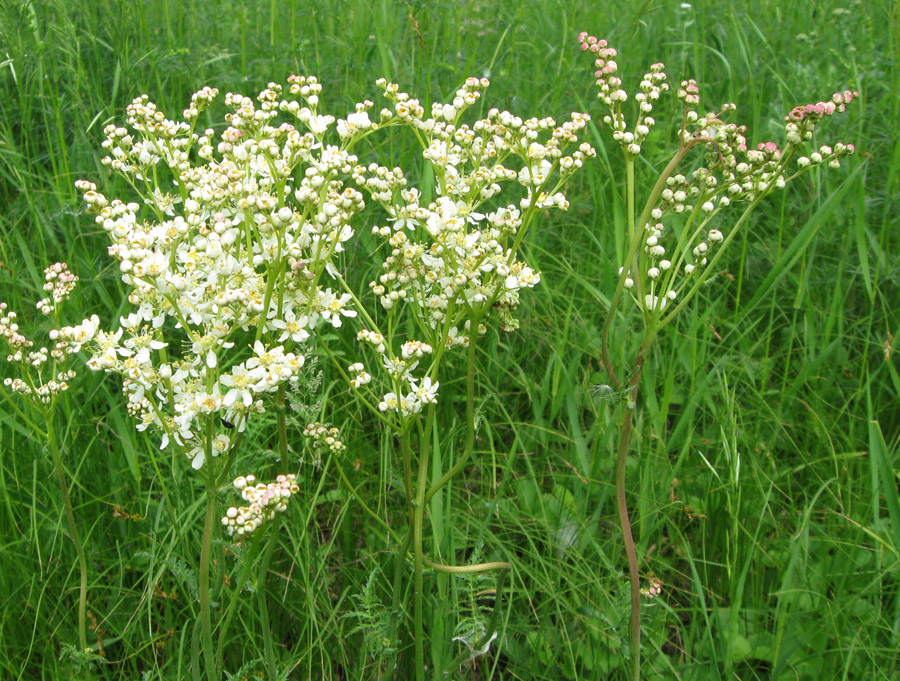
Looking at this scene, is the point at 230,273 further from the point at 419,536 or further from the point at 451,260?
the point at 419,536

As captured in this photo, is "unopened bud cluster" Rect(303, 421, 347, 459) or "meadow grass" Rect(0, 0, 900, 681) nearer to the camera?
"unopened bud cluster" Rect(303, 421, 347, 459)

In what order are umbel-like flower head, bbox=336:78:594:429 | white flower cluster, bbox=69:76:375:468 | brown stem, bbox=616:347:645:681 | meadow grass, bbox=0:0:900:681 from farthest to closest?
meadow grass, bbox=0:0:900:681, brown stem, bbox=616:347:645:681, umbel-like flower head, bbox=336:78:594:429, white flower cluster, bbox=69:76:375:468

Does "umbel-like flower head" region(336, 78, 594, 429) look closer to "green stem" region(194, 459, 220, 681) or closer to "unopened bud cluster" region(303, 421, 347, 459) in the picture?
"unopened bud cluster" region(303, 421, 347, 459)

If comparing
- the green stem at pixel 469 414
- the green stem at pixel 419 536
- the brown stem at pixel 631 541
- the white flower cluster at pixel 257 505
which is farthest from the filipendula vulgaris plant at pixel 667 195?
the white flower cluster at pixel 257 505

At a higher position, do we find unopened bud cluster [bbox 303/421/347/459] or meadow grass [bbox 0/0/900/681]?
unopened bud cluster [bbox 303/421/347/459]

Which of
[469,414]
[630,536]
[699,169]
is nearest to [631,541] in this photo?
[630,536]

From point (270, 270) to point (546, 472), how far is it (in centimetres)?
155

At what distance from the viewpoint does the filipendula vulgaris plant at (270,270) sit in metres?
1.69

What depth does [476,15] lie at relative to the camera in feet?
15.5

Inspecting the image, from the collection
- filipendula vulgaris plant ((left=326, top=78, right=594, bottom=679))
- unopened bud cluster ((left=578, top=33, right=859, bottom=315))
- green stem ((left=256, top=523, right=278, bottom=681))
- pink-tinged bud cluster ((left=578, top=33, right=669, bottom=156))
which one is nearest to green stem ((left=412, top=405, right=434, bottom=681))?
filipendula vulgaris plant ((left=326, top=78, right=594, bottom=679))

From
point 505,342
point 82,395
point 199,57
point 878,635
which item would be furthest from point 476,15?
point 878,635

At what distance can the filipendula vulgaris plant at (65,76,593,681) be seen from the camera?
1.69 m

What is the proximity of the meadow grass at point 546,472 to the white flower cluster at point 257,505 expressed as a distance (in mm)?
156

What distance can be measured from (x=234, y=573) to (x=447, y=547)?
2.12 feet
